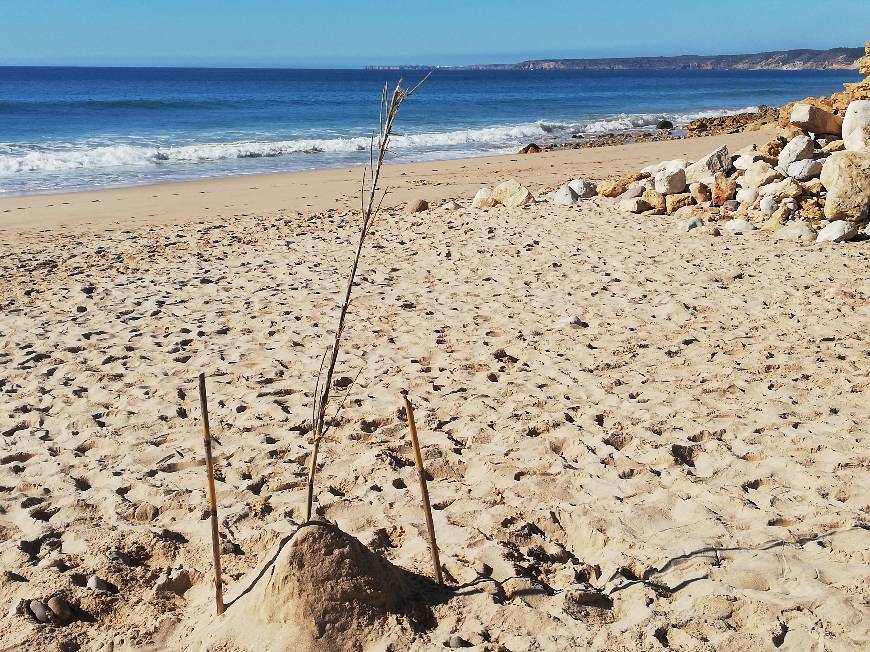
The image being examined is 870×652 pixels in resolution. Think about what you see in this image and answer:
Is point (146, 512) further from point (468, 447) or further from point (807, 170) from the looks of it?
point (807, 170)

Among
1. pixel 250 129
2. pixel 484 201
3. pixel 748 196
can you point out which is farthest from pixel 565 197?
pixel 250 129

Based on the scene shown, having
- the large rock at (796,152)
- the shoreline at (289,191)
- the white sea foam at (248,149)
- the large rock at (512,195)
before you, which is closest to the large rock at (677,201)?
the large rock at (796,152)

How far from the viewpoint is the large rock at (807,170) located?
33.2 feet

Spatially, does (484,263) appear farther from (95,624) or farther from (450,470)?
(95,624)

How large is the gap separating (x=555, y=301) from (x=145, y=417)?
11.7ft

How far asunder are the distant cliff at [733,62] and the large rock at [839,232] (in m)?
161

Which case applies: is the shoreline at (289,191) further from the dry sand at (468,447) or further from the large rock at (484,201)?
the dry sand at (468,447)

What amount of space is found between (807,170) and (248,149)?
17053mm

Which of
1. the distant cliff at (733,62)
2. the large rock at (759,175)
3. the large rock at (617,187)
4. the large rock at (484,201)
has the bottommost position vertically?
the large rock at (484,201)

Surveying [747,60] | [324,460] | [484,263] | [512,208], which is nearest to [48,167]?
[512,208]

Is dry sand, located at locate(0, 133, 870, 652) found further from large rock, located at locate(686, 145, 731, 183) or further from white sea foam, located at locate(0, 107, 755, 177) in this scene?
white sea foam, located at locate(0, 107, 755, 177)

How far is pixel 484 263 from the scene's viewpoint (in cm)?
816

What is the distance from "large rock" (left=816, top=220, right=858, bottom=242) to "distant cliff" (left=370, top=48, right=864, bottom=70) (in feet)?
528

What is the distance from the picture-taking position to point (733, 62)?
582ft
